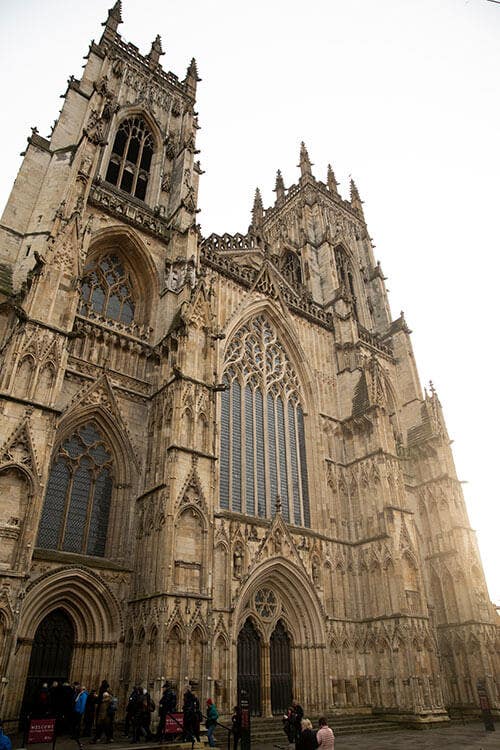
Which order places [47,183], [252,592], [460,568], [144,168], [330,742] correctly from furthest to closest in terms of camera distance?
[144,168], [460,568], [47,183], [252,592], [330,742]

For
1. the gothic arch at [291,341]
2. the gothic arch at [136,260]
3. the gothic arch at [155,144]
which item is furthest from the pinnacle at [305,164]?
the gothic arch at [136,260]

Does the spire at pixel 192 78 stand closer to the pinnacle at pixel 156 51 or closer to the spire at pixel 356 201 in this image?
the pinnacle at pixel 156 51

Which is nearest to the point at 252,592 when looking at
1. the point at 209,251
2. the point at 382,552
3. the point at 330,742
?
the point at 382,552

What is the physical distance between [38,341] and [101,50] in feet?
61.5

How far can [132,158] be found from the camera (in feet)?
82.1

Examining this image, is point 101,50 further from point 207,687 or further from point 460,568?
point 460,568

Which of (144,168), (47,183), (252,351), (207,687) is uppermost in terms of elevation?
(144,168)

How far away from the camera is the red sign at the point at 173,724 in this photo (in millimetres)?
10828

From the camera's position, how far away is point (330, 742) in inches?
293

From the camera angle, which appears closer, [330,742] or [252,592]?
[330,742]

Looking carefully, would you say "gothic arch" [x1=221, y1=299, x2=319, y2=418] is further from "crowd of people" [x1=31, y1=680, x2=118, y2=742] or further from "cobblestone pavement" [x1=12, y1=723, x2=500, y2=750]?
"crowd of people" [x1=31, y1=680, x2=118, y2=742]

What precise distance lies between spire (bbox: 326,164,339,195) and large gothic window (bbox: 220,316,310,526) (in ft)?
66.0

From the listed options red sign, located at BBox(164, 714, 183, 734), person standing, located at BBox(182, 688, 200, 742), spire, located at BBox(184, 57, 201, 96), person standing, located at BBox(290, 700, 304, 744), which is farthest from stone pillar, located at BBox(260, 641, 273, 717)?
spire, located at BBox(184, 57, 201, 96)

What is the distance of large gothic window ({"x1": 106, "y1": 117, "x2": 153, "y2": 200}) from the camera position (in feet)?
78.2
